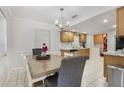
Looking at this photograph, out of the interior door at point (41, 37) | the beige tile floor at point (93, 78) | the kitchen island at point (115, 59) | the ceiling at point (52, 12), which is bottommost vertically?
the beige tile floor at point (93, 78)

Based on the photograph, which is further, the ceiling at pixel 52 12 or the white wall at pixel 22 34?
the white wall at pixel 22 34

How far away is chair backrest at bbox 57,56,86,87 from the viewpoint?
1.32m

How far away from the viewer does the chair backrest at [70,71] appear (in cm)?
132

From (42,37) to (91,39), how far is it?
4.45 meters

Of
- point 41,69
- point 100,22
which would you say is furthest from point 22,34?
point 100,22

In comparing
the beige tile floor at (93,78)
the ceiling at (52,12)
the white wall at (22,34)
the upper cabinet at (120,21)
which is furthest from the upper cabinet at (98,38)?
the upper cabinet at (120,21)

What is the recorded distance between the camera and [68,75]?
1381 mm

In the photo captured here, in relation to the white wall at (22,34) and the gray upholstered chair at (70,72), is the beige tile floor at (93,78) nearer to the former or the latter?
the gray upholstered chair at (70,72)

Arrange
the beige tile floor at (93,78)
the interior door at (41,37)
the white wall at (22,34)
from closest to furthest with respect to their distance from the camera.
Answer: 1. the beige tile floor at (93,78)
2. the white wall at (22,34)
3. the interior door at (41,37)

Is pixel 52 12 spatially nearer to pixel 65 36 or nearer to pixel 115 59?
pixel 65 36

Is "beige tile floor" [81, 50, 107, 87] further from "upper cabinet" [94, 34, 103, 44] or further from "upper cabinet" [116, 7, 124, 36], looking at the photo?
"upper cabinet" [94, 34, 103, 44]

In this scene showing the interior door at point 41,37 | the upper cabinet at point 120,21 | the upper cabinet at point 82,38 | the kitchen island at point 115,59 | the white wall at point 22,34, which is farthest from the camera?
the upper cabinet at point 82,38
